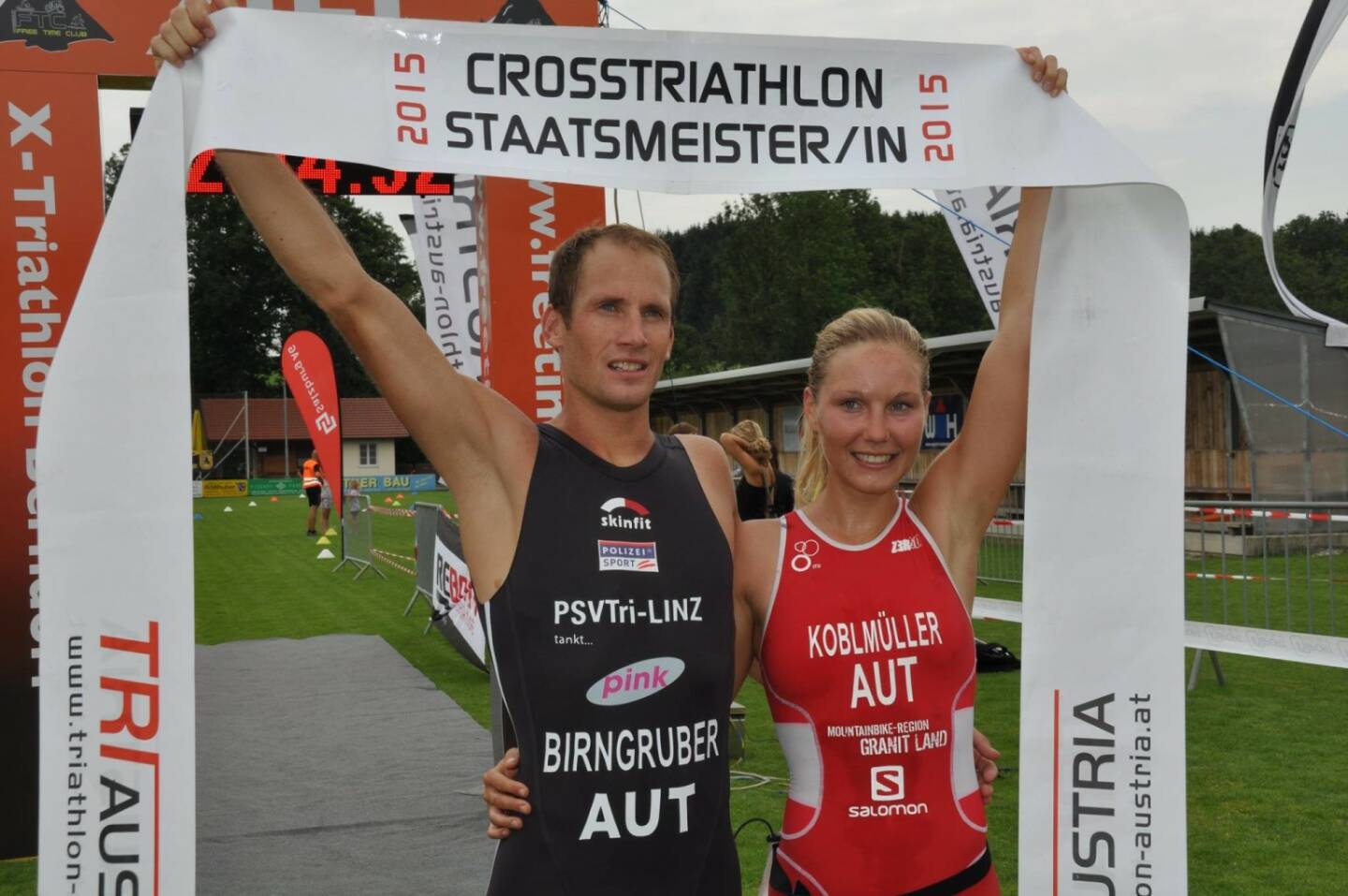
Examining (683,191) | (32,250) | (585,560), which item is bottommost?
(585,560)

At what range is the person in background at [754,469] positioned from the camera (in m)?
9.51

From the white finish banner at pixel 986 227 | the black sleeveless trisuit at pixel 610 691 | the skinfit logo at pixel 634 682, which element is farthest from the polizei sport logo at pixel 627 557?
the white finish banner at pixel 986 227

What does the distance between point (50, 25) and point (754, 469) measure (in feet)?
18.0

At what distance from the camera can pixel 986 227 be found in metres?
6.61

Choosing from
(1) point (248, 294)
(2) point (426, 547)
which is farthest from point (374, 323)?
(1) point (248, 294)

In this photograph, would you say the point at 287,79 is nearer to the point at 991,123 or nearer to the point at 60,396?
the point at 60,396

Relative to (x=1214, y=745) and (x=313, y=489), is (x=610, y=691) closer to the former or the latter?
(x=1214, y=745)

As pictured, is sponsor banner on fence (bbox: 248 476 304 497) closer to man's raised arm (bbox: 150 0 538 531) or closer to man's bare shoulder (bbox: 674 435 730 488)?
man's bare shoulder (bbox: 674 435 730 488)

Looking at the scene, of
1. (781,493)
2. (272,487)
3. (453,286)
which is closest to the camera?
(453,286)

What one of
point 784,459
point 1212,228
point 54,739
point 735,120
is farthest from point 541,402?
point 1212,228

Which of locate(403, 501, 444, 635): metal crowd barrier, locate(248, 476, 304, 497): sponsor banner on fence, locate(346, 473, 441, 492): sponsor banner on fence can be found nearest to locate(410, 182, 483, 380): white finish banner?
locate(403, 501, 444, 635): metal crowd barrier

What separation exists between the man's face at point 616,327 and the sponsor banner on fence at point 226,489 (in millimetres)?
59156

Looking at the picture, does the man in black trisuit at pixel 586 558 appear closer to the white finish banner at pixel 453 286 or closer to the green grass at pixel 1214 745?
the green grass at pixel 1214 745

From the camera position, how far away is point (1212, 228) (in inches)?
3019
